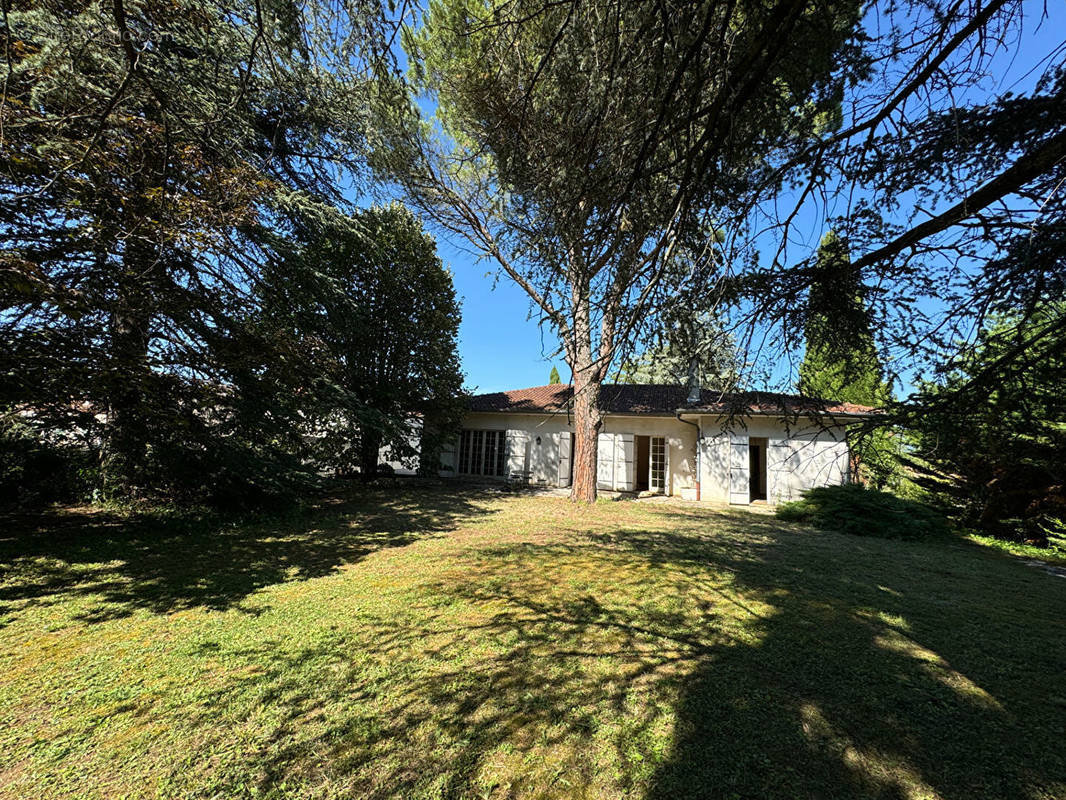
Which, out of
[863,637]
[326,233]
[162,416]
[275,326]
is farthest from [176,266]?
[863,637]

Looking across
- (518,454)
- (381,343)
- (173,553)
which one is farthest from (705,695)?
(518,454)

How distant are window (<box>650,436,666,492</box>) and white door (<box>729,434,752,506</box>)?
2.46 meters

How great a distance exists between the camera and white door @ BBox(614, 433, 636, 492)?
14.1 m

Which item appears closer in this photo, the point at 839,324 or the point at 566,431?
the point at 839,324

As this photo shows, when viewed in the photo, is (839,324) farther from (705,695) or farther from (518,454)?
(518,454)

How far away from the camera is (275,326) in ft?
22.9

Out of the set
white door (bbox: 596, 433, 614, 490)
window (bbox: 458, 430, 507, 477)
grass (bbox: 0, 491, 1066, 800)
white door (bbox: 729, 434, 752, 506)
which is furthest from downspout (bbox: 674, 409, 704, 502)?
grass (bbox: 0, 491, 1066, 800)

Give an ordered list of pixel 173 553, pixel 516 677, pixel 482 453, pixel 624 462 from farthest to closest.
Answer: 1. pixel 482 453
2. pixel 624 462
3. pixel 173 553
4. pixel 516 677

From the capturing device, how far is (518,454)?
1579 centimetres

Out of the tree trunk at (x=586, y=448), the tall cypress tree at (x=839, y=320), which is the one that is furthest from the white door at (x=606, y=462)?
the tall cypress tree at (x=839, y=320)

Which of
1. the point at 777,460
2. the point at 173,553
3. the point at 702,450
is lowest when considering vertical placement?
the point at 173,553

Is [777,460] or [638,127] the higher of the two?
[638,127]

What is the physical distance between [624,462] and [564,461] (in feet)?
7.44

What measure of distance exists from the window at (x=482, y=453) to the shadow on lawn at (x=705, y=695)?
466 inches
